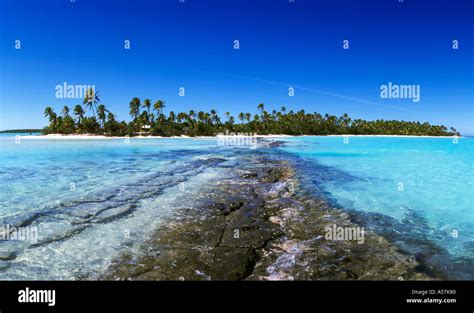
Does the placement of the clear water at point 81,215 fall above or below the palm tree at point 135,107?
below

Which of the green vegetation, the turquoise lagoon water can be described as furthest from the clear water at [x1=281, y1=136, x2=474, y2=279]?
the green vegetation

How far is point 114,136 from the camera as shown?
9362 cm

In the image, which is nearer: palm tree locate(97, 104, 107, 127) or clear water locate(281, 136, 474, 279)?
clear water locate(281, 136, 474, 279)

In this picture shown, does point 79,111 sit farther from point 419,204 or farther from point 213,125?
point 419,204

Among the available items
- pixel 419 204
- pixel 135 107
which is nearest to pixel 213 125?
pixel 135 107

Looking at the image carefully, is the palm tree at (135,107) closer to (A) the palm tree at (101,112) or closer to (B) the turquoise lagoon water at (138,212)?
(A) the palm tree at (101,112)

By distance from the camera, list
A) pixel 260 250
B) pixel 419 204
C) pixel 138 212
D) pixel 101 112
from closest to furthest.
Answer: pixel 260 250 → pixel 138 212 → pixel 419 204 → pixel 101 112

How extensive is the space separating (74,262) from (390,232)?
752cm

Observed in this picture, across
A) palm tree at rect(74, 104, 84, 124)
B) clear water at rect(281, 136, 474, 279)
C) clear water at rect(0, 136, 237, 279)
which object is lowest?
clear water at rect(281, 136, 474, 279)

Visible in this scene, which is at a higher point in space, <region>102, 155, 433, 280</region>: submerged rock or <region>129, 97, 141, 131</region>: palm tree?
<region>129, 97, 141, 131</region>: palm tree

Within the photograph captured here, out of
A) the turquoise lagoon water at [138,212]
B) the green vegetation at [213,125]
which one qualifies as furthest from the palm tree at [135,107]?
the turquoise lagoon water at [138,212]

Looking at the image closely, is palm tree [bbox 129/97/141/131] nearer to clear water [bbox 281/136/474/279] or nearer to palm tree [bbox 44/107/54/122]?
palm tree [bbox 44/107/54/122]
